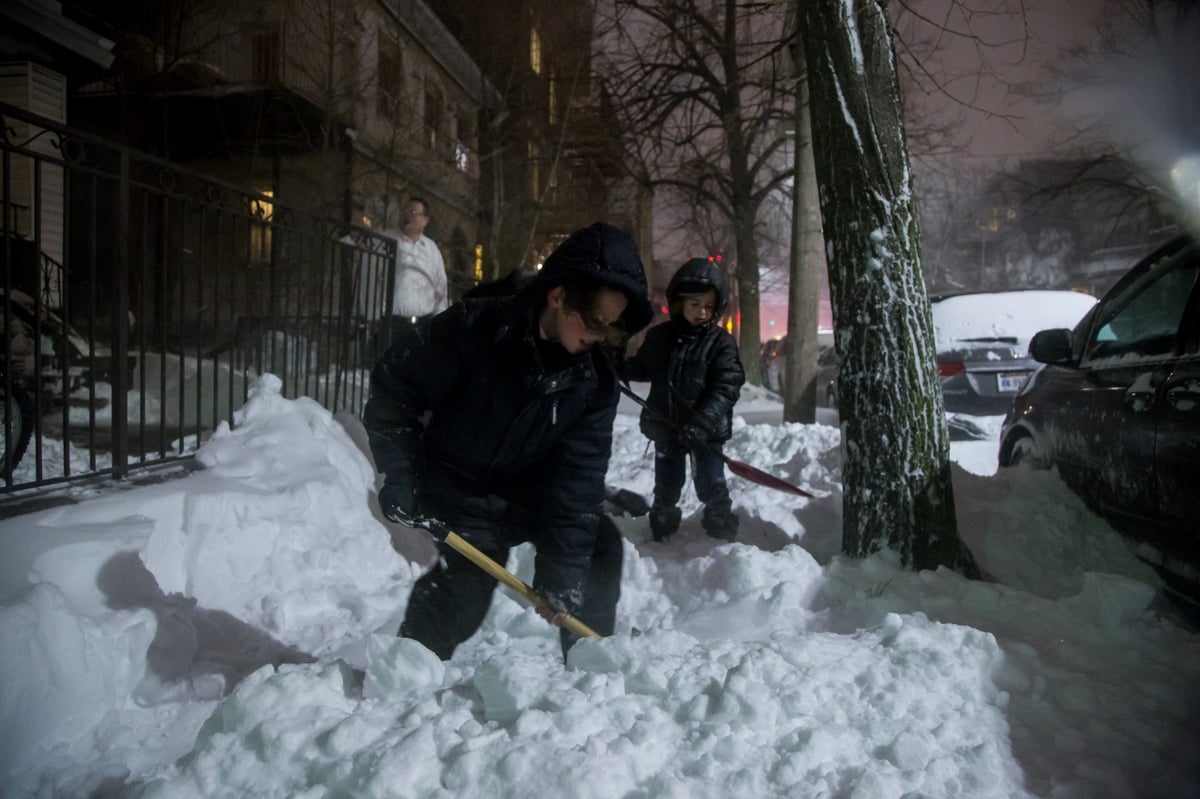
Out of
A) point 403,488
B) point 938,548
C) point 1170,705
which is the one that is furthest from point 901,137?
point 403,488

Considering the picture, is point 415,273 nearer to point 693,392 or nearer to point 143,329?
point 143,329

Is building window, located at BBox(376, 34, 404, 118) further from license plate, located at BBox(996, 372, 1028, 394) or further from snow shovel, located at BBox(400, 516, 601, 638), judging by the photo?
snow shovel, located at BBox(400, 516, 601, 638)

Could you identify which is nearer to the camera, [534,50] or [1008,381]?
[1008,381]

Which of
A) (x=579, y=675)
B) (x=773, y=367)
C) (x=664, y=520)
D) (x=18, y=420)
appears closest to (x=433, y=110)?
(x=773, y=367)

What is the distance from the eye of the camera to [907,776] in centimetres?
188

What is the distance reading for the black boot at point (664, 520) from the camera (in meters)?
4.59

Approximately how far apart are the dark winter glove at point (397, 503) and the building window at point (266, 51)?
12.2 metres

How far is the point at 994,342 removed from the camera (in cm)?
721

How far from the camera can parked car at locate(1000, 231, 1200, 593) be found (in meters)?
2.68

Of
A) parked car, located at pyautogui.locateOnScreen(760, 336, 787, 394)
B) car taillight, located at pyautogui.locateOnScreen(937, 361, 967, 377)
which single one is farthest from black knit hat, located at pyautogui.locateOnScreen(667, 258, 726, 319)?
parked car, located at pyautogui.locateOnScreen(760, 336, 787, 394)

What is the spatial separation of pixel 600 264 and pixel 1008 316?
20.6ft

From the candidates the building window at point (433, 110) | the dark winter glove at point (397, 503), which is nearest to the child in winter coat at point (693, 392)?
the dark winter glove at point (397, 503)

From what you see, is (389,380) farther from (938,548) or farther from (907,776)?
(938,548)

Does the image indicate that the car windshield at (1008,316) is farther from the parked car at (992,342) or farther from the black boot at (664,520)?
the black boot at (664,520)
